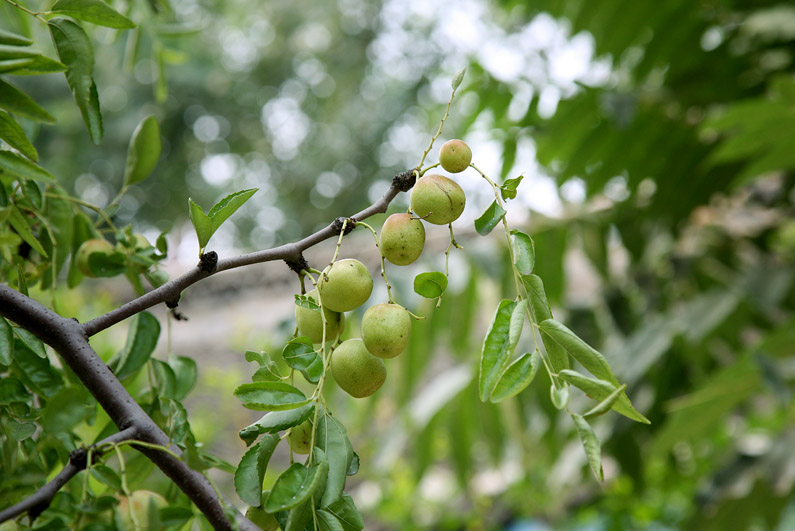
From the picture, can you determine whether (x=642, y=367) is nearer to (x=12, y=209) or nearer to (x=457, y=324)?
(x=457, y=324)

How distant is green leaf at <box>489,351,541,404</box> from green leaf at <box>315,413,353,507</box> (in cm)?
5

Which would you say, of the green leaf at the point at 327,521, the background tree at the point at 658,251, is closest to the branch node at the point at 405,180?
the green leaf at the point at 327,521

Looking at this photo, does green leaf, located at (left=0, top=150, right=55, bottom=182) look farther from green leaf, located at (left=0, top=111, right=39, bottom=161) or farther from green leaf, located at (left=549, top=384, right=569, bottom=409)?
green leaf, located at (left=549, top=384, right=569, bottom=409)

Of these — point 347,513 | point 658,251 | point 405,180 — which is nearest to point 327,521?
point 347,513

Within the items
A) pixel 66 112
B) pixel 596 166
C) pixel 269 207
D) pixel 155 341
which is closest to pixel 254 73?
pixel 269 207

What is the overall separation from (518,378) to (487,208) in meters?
0.06

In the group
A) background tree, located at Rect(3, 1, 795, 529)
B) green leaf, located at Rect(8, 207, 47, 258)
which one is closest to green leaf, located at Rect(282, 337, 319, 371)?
green leaf, located at Rect(8, 207, 47, 258)

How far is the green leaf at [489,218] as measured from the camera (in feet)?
0.73

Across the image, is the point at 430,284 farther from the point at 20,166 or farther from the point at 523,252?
the point at 20,166

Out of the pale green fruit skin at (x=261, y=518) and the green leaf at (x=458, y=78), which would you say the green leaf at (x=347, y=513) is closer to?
the pale green fruit skin at (x=261, y=518)

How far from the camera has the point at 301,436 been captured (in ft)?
0.75

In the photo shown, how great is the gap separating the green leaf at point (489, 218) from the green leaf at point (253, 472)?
10cm

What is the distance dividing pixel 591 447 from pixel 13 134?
0.73ft

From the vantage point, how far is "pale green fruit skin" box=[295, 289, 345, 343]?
241mm
